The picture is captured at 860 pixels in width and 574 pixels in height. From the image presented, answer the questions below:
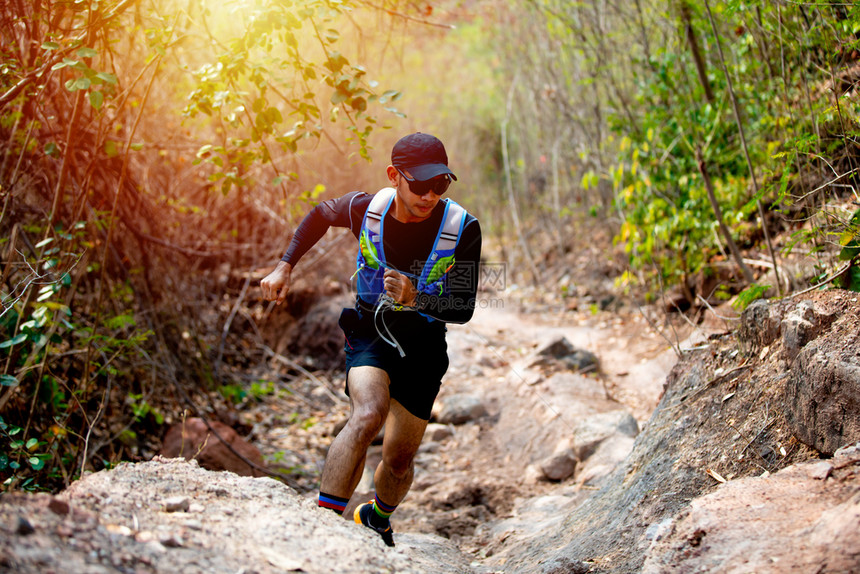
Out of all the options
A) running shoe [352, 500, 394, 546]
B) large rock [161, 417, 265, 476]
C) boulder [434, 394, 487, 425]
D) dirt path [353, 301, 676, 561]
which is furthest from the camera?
boulder [434, 394, 487, 425]

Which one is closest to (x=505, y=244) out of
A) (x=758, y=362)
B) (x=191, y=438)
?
(x=191, y=438)

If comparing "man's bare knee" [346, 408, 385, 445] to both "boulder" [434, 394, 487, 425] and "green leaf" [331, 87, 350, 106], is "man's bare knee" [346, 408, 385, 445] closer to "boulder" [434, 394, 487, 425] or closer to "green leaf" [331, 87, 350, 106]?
"green leaf" [331, 87, 350, 106]

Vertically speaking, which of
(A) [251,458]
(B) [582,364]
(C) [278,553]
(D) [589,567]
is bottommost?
(A) [251,458]

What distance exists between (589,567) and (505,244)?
1076 cm

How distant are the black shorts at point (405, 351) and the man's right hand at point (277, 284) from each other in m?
0.32

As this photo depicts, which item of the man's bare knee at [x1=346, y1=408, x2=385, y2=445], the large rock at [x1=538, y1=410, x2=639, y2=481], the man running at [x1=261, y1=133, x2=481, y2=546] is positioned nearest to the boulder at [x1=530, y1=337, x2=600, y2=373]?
the large rock at [x1=538, y1=410, x2=639, y2=481]

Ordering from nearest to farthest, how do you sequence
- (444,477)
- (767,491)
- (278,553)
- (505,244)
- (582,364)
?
(278,553)
(767,491)
(444,477)
(582,364)
(505,244)

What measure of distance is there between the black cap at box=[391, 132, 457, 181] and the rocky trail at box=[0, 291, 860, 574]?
58.4 inches

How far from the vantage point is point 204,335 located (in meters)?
6.80

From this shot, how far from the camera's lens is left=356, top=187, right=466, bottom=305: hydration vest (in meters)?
3.12

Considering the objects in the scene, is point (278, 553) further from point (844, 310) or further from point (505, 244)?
point (505, 244)

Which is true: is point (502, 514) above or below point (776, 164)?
below

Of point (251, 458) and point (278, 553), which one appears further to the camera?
point (251, 458)

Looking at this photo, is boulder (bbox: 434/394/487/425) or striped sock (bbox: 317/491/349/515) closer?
striped sock (bbox: 317/491/349/515)
